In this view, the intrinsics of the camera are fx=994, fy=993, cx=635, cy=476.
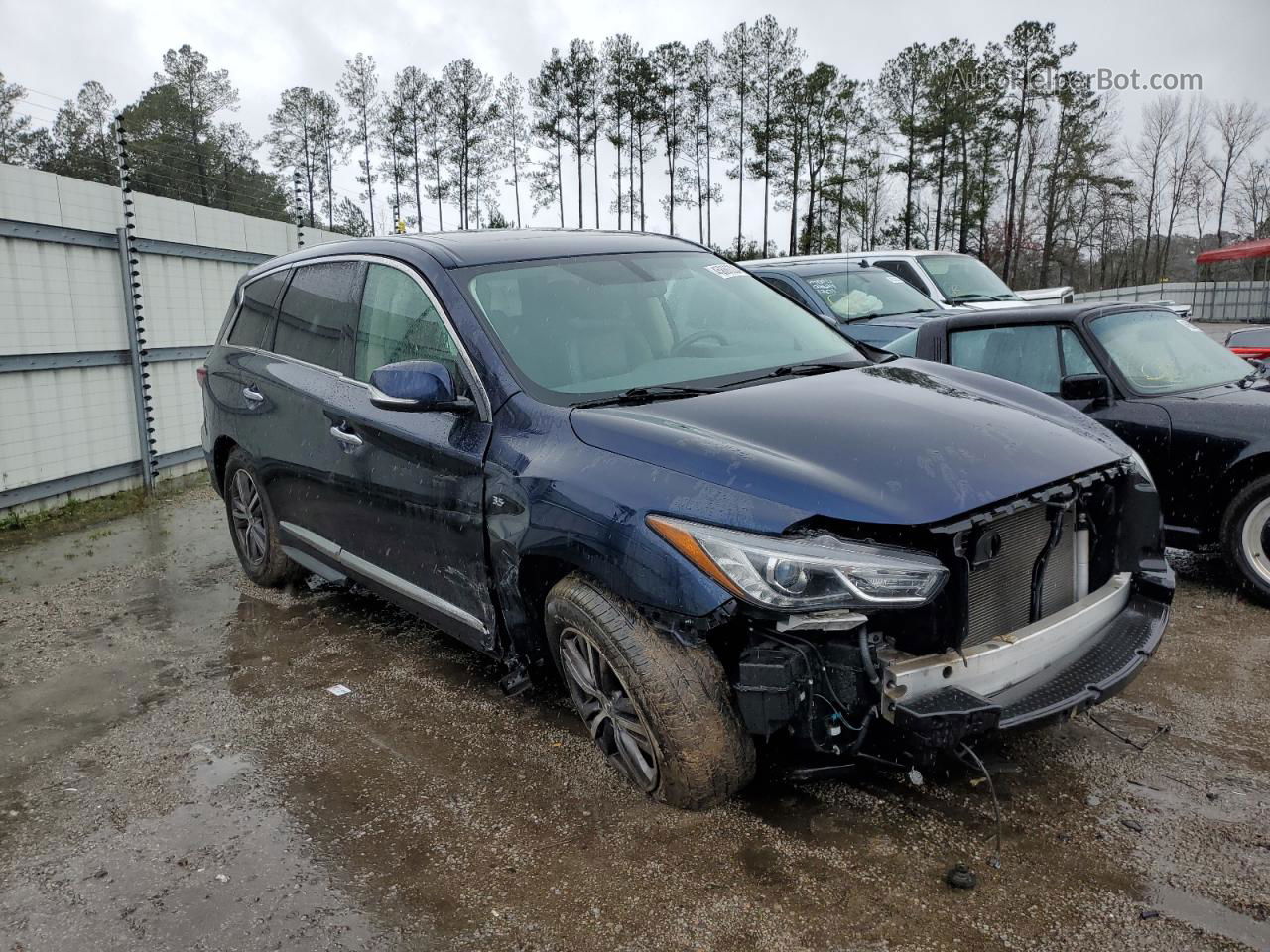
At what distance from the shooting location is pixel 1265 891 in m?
2.60

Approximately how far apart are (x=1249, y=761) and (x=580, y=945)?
92.0 inches

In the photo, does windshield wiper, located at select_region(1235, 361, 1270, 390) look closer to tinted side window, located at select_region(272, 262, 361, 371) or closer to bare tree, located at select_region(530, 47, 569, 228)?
tinted side window, located at select_region(272, 262, 361, 371)

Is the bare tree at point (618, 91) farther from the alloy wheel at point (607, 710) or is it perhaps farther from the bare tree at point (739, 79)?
the alloy wheel at point (607, 710)

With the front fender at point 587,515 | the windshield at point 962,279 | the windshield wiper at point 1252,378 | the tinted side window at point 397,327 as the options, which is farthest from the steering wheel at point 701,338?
the windshield at point 962,279

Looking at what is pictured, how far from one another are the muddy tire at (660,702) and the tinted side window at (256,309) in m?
2.91

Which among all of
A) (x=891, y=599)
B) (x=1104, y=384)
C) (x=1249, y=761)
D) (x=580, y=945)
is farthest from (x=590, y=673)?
(x=1104, y=384)

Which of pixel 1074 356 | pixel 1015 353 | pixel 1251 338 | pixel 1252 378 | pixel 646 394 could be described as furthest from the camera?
pixel 1251 338

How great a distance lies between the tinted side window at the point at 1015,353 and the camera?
5.79m

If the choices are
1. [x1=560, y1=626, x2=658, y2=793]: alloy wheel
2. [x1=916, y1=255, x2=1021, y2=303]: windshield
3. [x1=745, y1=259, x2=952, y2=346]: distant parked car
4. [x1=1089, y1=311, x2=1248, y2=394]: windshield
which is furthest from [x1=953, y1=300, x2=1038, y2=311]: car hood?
[x1=560, y1=626, x2=658, y2=793]: alloy wheel

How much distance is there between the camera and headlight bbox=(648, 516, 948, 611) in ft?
8.39

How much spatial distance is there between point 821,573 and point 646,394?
1090 millimetres

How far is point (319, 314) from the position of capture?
4.68 meters

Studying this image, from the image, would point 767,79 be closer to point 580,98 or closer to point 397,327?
point 580,98

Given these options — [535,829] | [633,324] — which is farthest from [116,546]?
[535,829]
